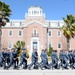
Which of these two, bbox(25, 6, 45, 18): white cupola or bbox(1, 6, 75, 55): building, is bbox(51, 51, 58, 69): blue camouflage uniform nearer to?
bbox(1, 6, 75, 55): building

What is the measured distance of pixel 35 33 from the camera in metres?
65.4

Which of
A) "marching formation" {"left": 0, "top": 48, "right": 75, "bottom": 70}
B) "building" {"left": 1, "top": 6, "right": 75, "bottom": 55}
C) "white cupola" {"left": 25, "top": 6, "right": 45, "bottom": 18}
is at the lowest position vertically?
"marching formation" {"left": 0, "top": 48, "right": 75, "bottom": 70}

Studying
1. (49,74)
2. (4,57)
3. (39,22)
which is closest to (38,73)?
(49,74)

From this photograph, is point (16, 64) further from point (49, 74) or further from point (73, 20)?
point (73, 20)

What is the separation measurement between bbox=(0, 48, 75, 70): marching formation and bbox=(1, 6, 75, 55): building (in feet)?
136

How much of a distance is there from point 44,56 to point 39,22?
42.9m

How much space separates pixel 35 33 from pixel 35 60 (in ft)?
142

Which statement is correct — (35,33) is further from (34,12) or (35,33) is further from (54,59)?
(54,59)

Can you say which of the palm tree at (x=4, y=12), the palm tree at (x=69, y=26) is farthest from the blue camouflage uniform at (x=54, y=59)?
the palm tree at (x=69, y=26)

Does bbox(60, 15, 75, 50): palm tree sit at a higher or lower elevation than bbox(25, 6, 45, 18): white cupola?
lower

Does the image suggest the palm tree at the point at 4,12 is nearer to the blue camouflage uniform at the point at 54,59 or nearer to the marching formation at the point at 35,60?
the marching formation at the point at 35,60

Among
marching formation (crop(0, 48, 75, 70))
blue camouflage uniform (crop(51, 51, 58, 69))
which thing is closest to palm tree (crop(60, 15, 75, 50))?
marching formation (crop(0, 48, 75, 70))

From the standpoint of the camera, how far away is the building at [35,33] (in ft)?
214

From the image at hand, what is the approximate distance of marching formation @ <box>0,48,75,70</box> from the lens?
22047 millimetres
